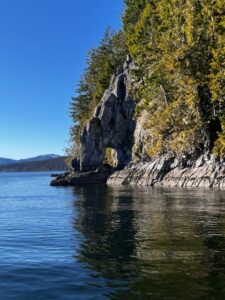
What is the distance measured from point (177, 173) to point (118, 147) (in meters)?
31.2

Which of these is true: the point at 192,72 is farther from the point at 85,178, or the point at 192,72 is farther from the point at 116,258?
the point at 85,178

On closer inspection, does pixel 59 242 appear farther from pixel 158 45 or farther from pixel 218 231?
pixel 158 45

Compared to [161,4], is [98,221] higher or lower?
lower

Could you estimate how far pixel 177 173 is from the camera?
5816 cm

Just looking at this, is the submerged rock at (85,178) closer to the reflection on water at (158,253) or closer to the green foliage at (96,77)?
the green foliage at (96,77)

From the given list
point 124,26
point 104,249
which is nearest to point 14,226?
point 104,249

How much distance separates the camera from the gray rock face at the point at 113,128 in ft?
284

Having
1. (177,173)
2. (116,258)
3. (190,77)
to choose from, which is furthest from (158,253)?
(177,173)

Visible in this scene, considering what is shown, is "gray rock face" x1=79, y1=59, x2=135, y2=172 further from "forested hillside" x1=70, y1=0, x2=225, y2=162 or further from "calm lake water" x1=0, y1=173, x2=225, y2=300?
"calm lake water" x1=0, y1=173, x2=225, y2=300

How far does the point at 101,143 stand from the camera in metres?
91.2

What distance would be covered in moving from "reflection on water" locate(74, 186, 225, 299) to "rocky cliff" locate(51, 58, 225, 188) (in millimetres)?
38875

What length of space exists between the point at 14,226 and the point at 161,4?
45.6 meters

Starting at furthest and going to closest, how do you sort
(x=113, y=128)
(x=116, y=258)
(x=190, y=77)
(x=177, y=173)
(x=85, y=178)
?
(x=113, y=128) < (x=85, y=178) < (x=177, y=173) < (x=190, y=77) < (x=116, y=258)

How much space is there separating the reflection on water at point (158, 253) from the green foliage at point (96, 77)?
3070 inches
